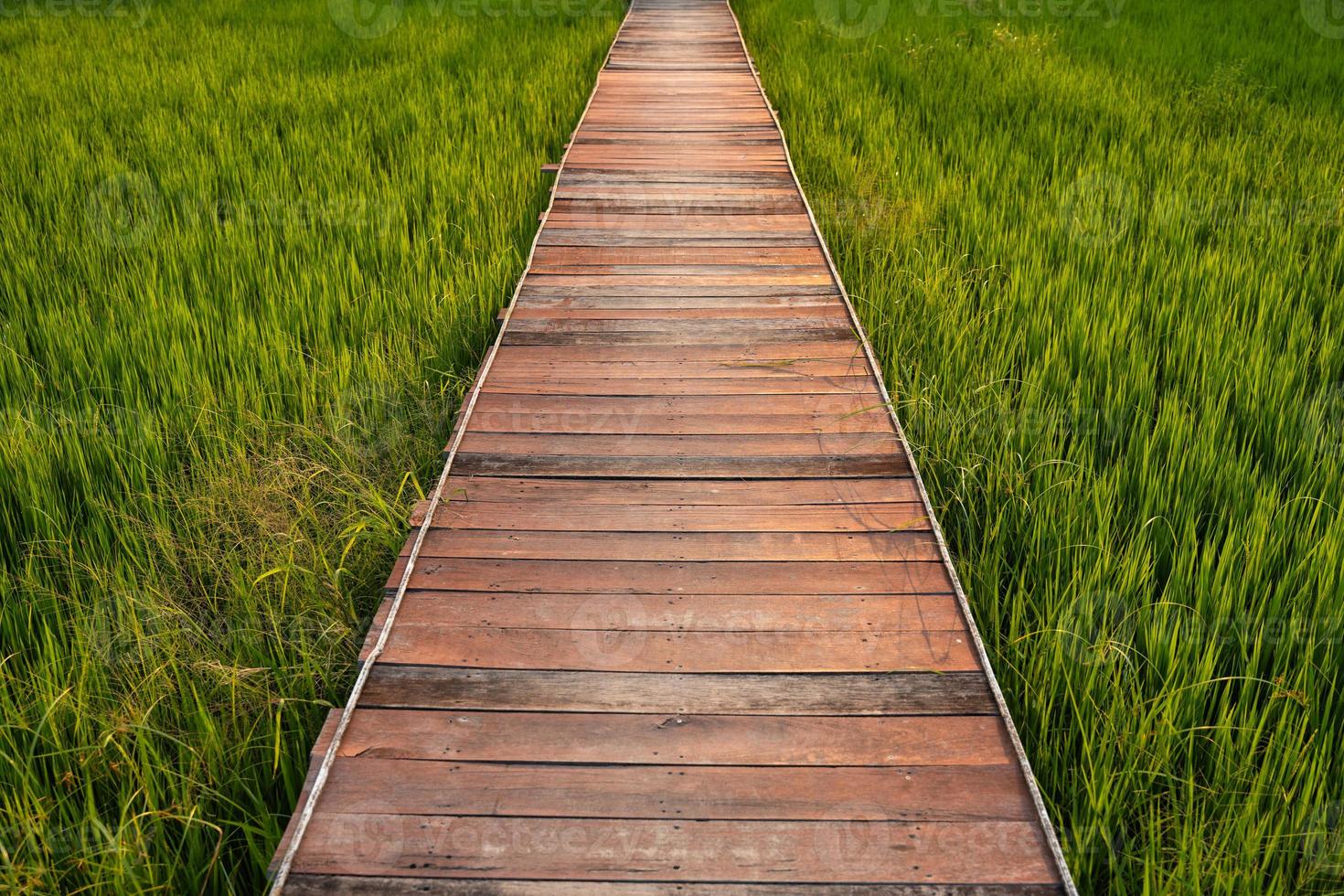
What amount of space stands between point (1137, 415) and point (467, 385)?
228cm

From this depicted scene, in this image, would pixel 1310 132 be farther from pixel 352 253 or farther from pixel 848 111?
pixel 352 253

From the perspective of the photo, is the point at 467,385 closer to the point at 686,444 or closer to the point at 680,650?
the point at 686,444

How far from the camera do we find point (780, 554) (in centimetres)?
234

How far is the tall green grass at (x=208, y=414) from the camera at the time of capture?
Answer: 182 cm

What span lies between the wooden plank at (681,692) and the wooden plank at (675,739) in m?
0.02

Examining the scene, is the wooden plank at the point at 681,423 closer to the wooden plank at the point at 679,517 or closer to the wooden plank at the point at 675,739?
the wooden plank at the point at 679,517

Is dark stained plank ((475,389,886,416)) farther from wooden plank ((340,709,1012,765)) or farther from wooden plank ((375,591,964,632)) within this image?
wooden plank ((340,709,1012,765))

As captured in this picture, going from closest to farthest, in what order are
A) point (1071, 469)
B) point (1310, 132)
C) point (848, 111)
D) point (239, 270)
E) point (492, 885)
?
point (492, 885), point (1071, 469), point (239, 270), point (1310, 132), point (848, 111)

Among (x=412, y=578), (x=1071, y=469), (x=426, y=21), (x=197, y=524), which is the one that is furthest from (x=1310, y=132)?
(x=426, y=21)

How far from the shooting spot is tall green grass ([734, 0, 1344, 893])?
5.78 feet

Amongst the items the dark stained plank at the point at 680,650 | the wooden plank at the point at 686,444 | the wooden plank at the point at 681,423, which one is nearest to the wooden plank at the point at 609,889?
the dark stained plank at the point at 680,650

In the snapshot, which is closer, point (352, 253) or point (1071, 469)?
point (1071, 469)

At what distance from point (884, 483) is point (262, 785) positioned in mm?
1744

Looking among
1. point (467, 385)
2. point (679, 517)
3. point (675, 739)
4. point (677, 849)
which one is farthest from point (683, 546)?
point (467, 385)
